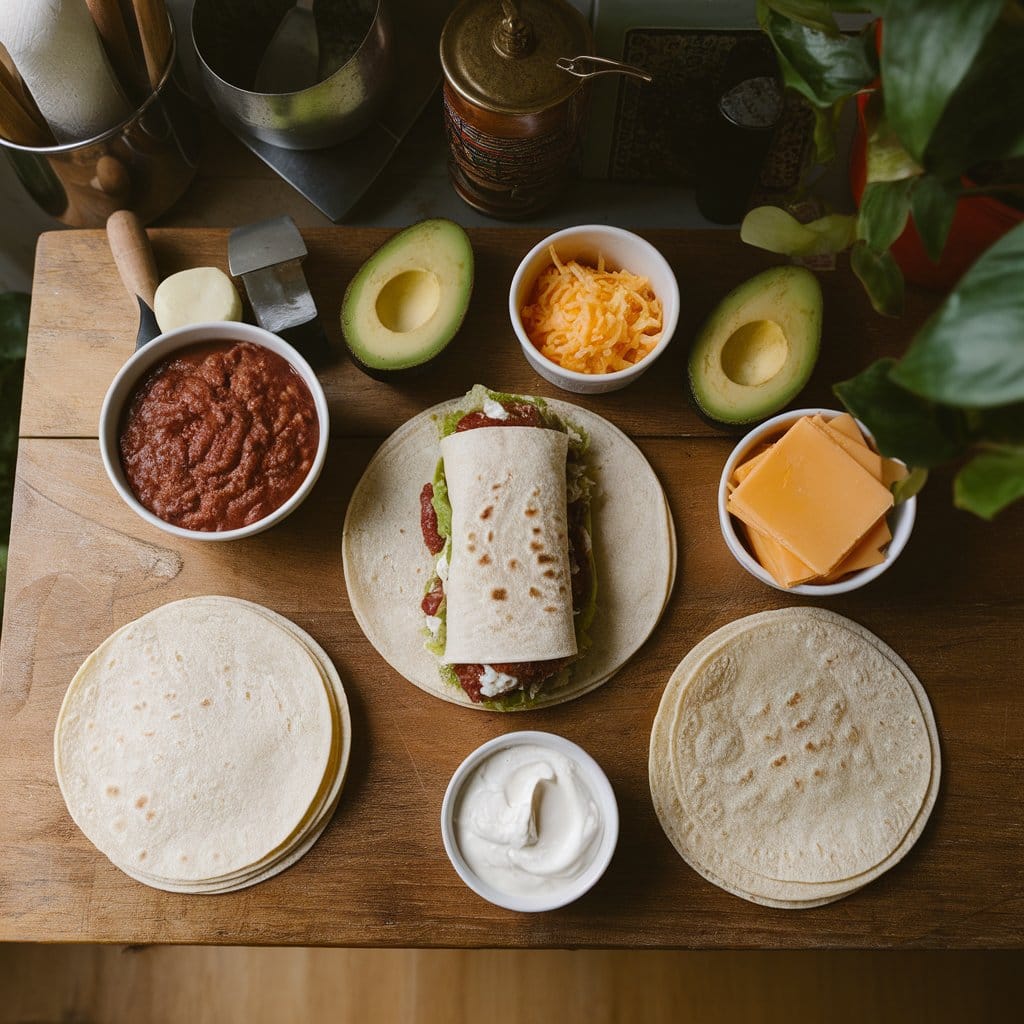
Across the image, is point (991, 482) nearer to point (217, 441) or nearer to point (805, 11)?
point (805, 11)

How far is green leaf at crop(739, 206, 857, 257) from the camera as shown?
146 cm

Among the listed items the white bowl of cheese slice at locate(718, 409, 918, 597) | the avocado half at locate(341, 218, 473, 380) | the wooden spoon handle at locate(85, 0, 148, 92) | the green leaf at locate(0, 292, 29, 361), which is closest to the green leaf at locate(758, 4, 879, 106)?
the white bowl of cheese slice at locate(718, 409, 918, 597)

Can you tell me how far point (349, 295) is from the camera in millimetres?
1939

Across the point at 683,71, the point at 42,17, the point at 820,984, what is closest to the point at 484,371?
the point at 683,71

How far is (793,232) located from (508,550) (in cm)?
80

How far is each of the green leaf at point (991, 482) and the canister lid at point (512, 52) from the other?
3.74 feet

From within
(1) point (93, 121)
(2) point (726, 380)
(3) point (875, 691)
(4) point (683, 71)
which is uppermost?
(4) point (683, 71)

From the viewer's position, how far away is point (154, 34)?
196 cm

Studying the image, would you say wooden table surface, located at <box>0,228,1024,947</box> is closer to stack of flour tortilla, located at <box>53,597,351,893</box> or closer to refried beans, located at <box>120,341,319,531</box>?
stack of flour tortilla, located at <box>53,597,351,893</box>

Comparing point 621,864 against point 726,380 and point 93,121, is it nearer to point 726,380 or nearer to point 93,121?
point 726,380

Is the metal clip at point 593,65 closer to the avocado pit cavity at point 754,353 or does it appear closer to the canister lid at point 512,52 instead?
the canister lid at point 512,52

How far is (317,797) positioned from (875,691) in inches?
47.2

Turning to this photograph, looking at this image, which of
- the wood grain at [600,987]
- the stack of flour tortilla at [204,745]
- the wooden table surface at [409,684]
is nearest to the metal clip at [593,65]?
the wooden table surface at [409,684]

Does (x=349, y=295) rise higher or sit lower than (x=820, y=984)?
higher
